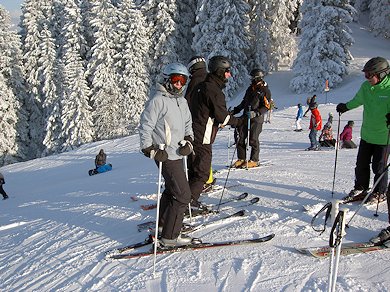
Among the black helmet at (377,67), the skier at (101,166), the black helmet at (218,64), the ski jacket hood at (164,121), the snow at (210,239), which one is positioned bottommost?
the skier at (101,166)

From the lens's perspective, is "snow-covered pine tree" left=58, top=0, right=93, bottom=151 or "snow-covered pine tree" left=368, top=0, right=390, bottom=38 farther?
"snow-covered pine tree" left=368, top=0, right=390, bottom=38

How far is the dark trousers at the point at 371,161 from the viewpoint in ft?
16.8

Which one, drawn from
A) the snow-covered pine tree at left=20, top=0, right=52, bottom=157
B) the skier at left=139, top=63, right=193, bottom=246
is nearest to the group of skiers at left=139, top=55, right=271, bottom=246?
the skier at left=139, top=63, right=193, bottom=246

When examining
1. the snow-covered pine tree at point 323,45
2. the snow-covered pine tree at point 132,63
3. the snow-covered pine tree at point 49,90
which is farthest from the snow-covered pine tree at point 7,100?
the snow-covered pine tree at point 323,45

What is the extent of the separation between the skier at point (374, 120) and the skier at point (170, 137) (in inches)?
92.5

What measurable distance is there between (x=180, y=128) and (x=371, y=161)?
295 centimetres

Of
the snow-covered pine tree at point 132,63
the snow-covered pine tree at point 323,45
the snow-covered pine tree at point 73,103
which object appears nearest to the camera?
the snow-covered pine tree at point 323,45

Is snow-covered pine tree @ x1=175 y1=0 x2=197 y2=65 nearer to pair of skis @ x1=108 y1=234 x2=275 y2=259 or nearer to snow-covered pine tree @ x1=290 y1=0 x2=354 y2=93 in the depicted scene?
snow-covered pine tree @ x1=290 y1=0 x2=354 y2=93

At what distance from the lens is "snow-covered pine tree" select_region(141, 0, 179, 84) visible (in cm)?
3606

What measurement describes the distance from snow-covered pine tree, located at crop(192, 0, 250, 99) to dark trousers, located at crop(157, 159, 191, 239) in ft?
93.6

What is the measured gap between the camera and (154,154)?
4.14 meters

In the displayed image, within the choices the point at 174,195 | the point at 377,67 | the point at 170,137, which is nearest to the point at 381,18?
the point at 377,67

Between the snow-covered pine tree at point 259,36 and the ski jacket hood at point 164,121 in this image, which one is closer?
the ski jacket hood at point 164,121

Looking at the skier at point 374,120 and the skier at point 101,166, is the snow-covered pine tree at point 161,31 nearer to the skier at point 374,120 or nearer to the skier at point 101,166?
the skier at point 101,166
